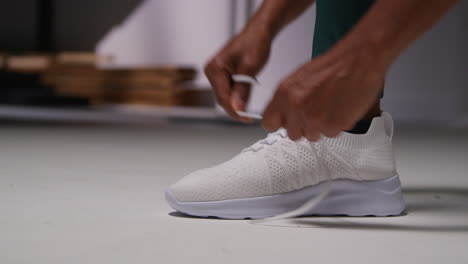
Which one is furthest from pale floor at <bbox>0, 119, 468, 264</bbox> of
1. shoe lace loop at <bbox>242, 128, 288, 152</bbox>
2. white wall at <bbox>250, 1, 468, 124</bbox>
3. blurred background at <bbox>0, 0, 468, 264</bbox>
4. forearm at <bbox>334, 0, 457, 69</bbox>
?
white wall at <bbox>250, 1, 468, 124</bbox>

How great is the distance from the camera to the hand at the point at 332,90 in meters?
0.75

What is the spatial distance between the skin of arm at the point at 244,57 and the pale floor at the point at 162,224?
0.20 metres

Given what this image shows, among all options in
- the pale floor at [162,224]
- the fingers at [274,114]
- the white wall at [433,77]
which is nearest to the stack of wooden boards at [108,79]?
the white wall at [433,77]

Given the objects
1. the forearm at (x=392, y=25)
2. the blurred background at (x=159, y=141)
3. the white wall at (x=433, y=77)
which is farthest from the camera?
the white wall at (x=433, y=77)

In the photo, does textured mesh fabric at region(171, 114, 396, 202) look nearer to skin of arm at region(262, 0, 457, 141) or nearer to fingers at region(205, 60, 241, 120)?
fingers at region(205, 60, 241, 120)

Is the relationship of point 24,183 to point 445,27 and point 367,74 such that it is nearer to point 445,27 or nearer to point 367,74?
point 367,74

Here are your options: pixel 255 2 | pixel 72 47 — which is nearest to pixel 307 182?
pixel 255 2

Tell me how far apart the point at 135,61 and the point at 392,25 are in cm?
557

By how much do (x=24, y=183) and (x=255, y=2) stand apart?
327 centimetres

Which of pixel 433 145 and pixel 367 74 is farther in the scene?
pixel 433 145

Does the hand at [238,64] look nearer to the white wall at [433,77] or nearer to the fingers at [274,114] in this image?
the fingers at [274,114]

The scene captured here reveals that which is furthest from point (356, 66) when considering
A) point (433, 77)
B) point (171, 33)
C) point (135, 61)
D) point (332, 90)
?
point (135, 61)

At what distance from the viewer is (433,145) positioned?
2598 mm

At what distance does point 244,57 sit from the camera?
3.54ft
